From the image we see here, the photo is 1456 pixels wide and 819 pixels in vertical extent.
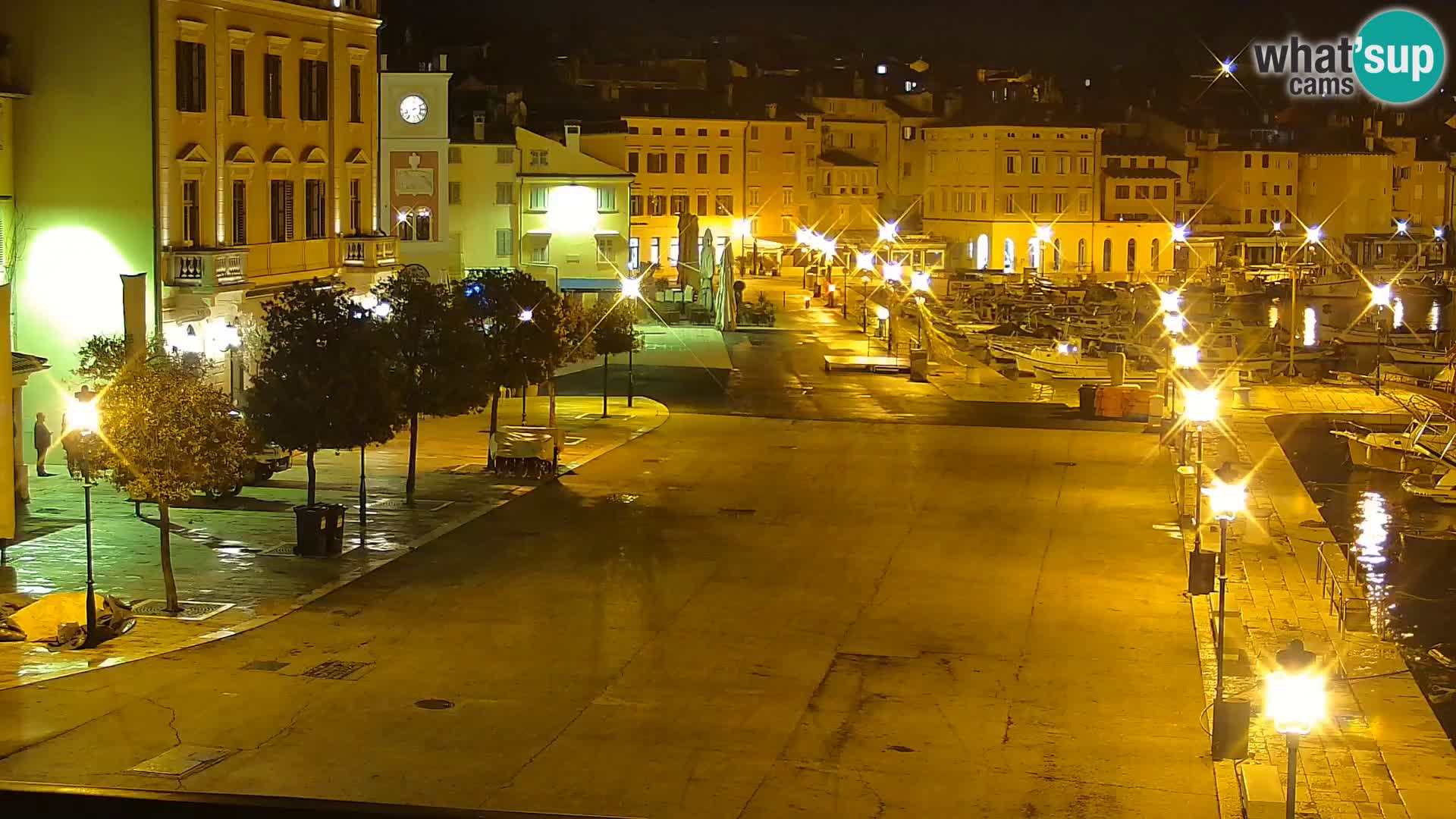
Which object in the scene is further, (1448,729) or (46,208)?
(46,208)

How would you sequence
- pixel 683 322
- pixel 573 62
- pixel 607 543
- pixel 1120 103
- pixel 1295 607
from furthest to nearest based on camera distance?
1. pixel 1120 103
2. pixel 573 62
3. pixel 683 322
4. pixel 607 543
5. pixel 1295 607

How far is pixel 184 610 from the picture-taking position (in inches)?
942

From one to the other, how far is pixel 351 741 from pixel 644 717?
10.1 ft

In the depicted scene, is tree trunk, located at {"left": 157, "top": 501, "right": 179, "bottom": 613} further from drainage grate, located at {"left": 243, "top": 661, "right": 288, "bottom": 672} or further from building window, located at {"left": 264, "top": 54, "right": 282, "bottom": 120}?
building window, located at {"left": 264, "top": 54, "right": 282, "bottom": 120}

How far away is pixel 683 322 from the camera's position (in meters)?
70.5

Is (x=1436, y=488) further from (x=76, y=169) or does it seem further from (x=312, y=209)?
(x=76, y=169)

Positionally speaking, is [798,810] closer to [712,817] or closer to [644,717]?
[712,817]

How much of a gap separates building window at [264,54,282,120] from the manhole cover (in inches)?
994

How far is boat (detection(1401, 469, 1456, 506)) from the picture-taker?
3828cm

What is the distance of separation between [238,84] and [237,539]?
14.2 m

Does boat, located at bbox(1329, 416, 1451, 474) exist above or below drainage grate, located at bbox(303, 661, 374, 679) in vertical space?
above

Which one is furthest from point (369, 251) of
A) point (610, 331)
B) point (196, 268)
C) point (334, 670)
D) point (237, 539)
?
point (334, 670)

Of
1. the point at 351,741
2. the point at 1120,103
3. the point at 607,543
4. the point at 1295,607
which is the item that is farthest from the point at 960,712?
the point at 1120,103

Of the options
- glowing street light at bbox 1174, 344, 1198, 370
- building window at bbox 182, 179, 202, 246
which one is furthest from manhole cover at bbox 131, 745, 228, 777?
glowing street light at bbox 1174, 344, 1198, 370
